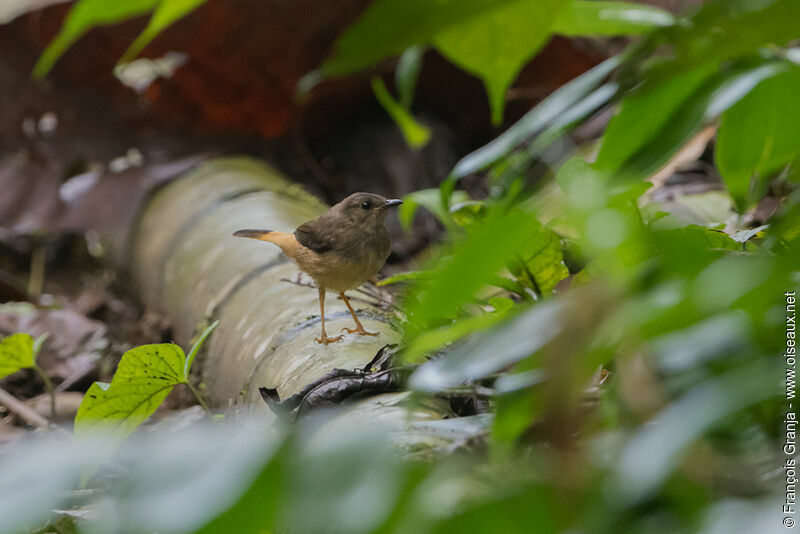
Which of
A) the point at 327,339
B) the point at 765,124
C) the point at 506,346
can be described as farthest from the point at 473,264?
the point at 327,339

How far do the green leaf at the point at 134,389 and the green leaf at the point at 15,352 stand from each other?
0.80 m

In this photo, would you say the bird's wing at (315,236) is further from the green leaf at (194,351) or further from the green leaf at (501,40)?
the green leaf at (501,40)

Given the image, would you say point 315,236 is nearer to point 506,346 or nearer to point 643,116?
point 643,116

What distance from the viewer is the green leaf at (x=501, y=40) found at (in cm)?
65

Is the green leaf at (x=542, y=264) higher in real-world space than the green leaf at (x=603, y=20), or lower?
lower

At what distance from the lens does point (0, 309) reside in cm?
339

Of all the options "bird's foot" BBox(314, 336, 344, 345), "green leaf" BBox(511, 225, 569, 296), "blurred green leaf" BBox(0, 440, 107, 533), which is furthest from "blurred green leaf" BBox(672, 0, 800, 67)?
"bird's foot" BBox(314, 336, 344, 345)

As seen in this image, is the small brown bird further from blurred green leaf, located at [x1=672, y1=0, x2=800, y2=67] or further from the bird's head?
blurred green leaf, located at [x1=672, y1=0, x2=800, y2=67]

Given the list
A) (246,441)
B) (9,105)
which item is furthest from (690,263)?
(9,105)

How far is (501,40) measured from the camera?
0.70 m

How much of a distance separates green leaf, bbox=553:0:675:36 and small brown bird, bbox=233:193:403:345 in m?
1.16

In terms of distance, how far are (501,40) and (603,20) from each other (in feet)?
1.45

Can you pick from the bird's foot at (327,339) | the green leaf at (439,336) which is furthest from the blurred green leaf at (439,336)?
the bird's foot at (327,339)

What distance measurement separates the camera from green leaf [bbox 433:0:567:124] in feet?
2.13
